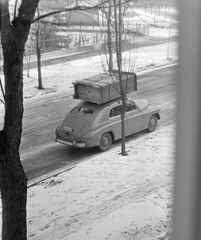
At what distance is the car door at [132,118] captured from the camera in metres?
8.09

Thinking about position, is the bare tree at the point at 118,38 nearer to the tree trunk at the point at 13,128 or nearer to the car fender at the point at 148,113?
the car fender at the point at 148,113

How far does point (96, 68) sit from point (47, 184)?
1014 cm

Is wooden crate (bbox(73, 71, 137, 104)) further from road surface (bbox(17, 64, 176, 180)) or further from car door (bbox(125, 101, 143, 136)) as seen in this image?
road surface (bbox(17, 64, 176, 180))

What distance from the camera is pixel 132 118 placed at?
26.8 feet

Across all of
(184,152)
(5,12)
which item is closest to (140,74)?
(5,12)

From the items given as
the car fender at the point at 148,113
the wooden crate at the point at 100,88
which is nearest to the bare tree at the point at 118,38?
the wooden crate at the point at 100,88

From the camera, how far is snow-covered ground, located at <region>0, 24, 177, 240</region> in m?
4.43

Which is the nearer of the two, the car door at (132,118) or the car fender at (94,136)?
the car fender at (94,136)

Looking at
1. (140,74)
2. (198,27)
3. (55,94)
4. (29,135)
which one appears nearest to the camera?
(198,27)

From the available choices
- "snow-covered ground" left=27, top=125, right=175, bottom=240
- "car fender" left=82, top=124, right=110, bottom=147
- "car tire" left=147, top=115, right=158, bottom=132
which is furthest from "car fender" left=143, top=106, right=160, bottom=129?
"snow-covered ground" left=27, top=125, right=175, bottom=240

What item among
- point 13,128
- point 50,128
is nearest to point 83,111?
point 50,128

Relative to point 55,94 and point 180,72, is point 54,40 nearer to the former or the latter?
point 55,94

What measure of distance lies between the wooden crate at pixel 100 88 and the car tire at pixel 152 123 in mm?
877

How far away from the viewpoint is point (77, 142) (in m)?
7.49
